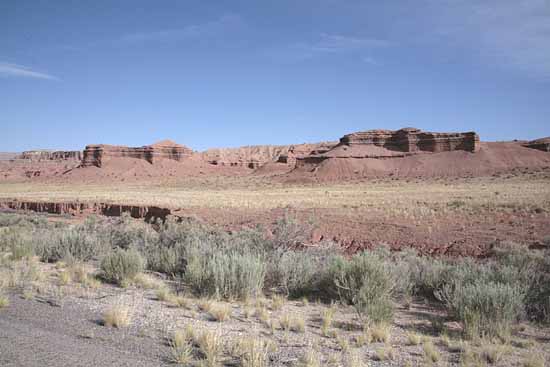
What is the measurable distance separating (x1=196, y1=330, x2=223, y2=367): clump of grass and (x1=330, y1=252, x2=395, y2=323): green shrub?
7.66 feet

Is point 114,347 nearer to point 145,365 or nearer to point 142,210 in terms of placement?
point 145,365

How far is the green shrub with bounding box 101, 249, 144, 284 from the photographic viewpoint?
8.25 m

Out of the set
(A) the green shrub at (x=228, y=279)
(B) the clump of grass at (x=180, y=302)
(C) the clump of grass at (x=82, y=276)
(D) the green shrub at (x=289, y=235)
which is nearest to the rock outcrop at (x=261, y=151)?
(D) the green shrub at (x=289, y=235)

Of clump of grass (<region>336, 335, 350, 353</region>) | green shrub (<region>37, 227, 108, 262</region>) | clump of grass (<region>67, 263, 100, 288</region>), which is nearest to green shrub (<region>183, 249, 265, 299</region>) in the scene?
clump of grass (<region>67, 263, 100, 288</region>)

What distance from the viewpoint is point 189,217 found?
70.2 feet

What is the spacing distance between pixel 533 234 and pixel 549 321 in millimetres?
8808

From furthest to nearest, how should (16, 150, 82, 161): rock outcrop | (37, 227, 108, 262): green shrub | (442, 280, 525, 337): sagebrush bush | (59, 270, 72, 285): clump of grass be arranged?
(16, 150, 82, 161): rock outcrop
(37, 227, 108, 262): green shrub
(59, 270, 72, 285): clump of grass
(442, 280, 525, 337): sagebrush bush

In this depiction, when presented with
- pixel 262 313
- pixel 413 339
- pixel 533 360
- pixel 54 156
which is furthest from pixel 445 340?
pixel 54 156

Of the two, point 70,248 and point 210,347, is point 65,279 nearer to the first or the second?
A: point 70,248

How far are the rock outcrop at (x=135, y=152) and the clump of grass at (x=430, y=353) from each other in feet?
321

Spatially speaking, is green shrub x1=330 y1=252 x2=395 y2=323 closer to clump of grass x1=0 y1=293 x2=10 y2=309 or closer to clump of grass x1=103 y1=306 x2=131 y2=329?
clump of grass x1=103 y1=306 x2=131 y2=329

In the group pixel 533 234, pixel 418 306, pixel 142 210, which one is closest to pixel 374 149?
pixel 142 210

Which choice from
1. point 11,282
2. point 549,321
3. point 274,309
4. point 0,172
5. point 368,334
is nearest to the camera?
point 368,334

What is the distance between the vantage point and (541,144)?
86000 millimetres
